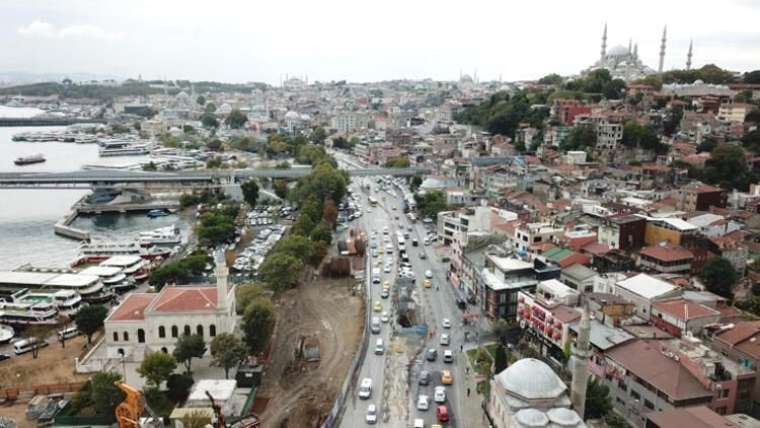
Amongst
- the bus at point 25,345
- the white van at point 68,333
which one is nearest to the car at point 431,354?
the white van at point 68,333

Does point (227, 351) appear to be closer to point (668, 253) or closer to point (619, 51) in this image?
point (668, 253)

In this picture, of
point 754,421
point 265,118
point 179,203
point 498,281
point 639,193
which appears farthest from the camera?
point 265,118

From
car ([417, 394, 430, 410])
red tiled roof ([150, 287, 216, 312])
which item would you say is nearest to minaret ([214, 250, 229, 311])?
red tiled roof ([150, 287, 216, 312])

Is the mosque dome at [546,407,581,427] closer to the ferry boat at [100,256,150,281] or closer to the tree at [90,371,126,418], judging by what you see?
the tree at [90,371,126,418]

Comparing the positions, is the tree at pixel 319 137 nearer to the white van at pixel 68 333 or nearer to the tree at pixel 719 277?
the white van at pixel 68 333

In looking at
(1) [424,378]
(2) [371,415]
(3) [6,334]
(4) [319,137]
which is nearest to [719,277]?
(1) [424,378]

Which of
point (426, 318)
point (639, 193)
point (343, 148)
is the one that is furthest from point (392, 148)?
point (426, 318)

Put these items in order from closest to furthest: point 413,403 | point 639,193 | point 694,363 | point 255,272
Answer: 1. point 694,363
2. point 413,403
3. point 255,272
4. point 639,193

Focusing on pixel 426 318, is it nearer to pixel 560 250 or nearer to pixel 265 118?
pixel 560 250
